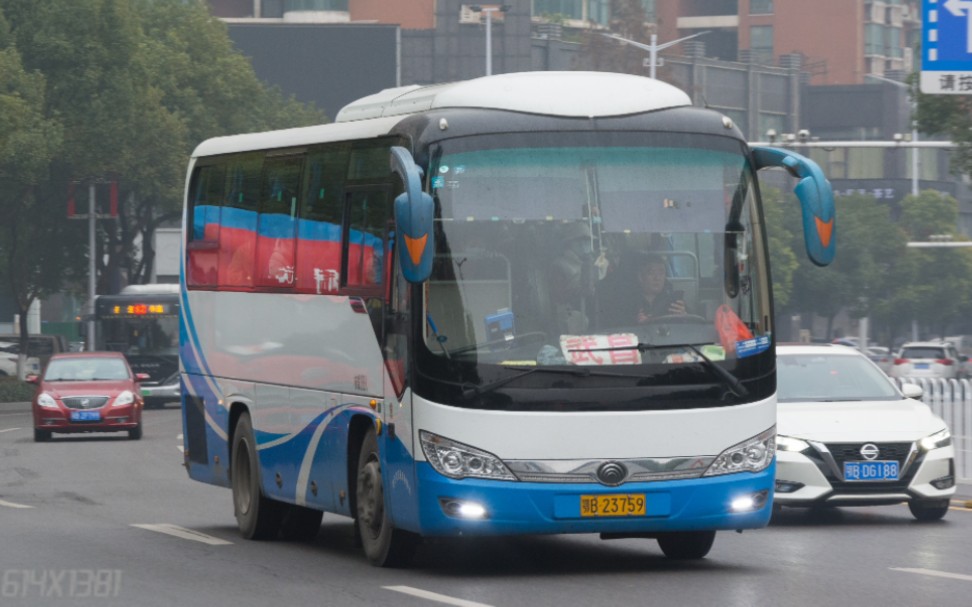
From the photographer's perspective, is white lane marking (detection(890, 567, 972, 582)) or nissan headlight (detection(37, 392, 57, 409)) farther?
nissan headlight (detection(37, 392, 57, 409))

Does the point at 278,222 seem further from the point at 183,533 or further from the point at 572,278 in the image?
the point at 572,278

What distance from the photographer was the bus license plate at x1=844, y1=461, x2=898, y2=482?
16.1 metres

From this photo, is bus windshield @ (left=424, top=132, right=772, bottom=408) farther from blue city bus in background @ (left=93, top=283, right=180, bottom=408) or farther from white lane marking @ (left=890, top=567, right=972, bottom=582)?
blue city bus in background @ (left=93, top=283, right=180, bottom=408)

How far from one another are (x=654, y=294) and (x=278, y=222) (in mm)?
3742

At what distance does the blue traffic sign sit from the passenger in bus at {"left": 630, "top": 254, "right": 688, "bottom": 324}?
24.3 feet

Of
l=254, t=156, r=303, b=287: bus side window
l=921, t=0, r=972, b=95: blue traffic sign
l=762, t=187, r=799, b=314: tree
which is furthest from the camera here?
l=762, t=187, r=799, b=314: tree

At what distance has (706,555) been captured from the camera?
13.7m

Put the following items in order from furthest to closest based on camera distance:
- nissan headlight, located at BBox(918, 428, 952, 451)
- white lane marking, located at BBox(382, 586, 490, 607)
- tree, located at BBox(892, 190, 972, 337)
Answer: tree, located at BBox(892, 190, 972, 337) < nissan headlight, located at BBox(918, 428, 952, 451) < white lane marking, located at BBox(382, 586, 490, 607)

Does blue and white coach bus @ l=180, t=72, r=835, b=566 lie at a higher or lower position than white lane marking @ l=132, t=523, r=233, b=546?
higher

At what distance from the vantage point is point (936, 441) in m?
16.5

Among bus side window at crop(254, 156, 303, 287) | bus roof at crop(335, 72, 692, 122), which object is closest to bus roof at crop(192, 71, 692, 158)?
bus roof at crop(335, 72, 692, 122)

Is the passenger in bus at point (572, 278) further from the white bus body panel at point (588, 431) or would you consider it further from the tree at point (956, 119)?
the tree at point (956, 119)

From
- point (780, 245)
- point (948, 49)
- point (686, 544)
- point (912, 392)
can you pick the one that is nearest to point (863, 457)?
point (912, 392)

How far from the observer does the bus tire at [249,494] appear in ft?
50.9
